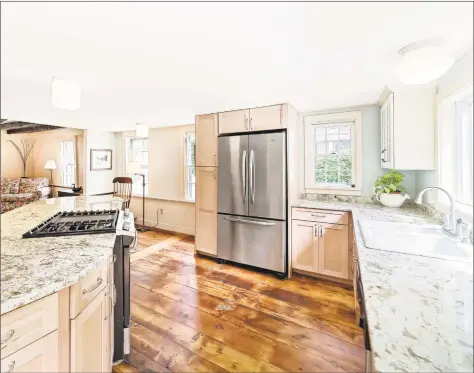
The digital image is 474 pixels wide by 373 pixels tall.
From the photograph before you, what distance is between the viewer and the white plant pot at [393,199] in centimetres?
278

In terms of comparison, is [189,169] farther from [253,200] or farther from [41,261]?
→ [41,261]

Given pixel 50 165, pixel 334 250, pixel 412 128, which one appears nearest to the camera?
pixel 412 128

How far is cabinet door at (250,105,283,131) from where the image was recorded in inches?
122

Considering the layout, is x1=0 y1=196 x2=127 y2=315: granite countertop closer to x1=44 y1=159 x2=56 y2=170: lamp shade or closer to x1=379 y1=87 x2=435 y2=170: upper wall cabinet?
x1=379 y1=87 x2=435 y2=170: upper wall cabinet

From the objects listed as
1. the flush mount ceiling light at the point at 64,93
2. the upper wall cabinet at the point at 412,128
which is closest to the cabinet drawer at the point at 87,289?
the flush mount ceiling light at the point at 64,93

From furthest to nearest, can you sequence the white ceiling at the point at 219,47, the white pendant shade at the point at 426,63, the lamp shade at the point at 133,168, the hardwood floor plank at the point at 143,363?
the lamp shade at the point at 133,168 < the hardwood floor plank at the point at 143,363 < the white pendant shade at the point at 426,63 < the white ceiling at the point at 219,47

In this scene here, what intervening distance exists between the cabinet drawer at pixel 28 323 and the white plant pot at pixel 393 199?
9.81ft

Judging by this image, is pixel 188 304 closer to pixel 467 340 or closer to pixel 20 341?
pixel 20 341

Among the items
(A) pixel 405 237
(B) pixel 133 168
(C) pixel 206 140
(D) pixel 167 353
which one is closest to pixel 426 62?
(A) pixel 405 237

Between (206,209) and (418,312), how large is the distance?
3.10 metres

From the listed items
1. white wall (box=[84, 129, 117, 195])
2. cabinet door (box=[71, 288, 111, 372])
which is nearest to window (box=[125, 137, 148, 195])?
white wall (box=[84, 129, 117, 195])

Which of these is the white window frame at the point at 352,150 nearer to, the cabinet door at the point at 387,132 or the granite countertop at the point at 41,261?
the cabinet door at the point at 387,132

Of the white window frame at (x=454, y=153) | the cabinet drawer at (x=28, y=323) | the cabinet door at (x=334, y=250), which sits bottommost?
the cabinet door at (x=334, y=250)

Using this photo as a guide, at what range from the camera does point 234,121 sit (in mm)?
3408
